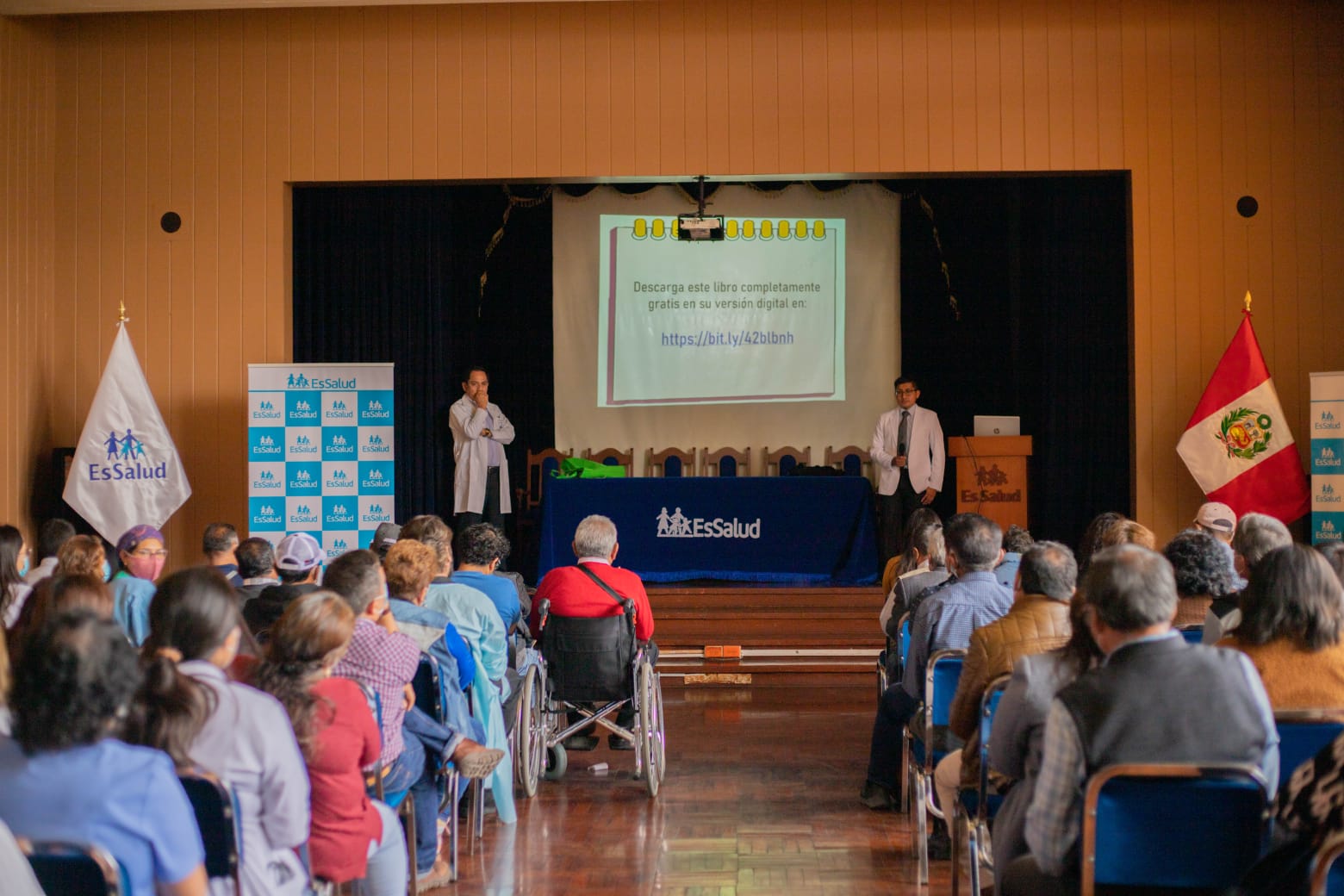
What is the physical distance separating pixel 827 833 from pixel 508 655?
4.13ft

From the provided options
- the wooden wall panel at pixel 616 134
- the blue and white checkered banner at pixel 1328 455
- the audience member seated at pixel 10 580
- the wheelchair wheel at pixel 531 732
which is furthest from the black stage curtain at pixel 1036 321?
the audience member seated at pixel 10 580

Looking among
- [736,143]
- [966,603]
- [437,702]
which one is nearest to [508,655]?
[437,702]

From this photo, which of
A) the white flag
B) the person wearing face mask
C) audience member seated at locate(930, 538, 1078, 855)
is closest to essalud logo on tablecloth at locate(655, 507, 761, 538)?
the white flag

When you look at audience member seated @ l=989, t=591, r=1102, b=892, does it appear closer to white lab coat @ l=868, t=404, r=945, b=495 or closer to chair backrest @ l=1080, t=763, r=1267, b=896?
chair backrest @ l=1080, t=763, r=1267, b=896

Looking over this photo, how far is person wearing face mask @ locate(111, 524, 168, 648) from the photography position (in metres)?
3.90

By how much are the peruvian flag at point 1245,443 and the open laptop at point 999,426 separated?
3.76ft

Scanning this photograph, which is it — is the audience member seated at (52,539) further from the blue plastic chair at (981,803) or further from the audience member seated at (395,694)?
the blue plastic chair at (981,803)

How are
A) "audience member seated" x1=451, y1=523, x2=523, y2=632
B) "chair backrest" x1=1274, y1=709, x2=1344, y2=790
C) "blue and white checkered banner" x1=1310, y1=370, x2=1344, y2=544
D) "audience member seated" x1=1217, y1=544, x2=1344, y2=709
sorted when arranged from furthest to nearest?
"blue and white checkered banner" x1=1310, y1=370, x2=1344, y2=544
"audience member seated" x1=451, y1=523, x2=523, y2=632
"audience member seated" x1=1217, y1=544, x2=1344, y2=709
"chair backrest" x1=1274, y1=709, x2=1344, y2=790

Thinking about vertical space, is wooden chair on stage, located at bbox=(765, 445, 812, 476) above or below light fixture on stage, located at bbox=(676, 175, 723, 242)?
below

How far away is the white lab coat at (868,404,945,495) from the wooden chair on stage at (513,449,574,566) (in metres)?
2.36

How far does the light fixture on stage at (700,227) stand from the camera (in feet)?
25.5

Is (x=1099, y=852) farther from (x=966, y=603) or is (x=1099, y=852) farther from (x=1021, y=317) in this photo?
(x=1021, y=317)

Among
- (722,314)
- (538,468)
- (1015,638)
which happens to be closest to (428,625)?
(1015,638)

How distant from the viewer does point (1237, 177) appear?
7.58 m
